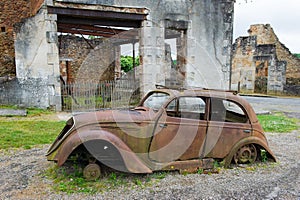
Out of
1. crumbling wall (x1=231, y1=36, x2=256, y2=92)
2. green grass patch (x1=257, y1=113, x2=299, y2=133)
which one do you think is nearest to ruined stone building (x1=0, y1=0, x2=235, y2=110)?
green grass patch (x1=257, y1=113, x2=299, y2=133)

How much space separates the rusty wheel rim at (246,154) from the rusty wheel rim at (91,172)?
7.50 ft

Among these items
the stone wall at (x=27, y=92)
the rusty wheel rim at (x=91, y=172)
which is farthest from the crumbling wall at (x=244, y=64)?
the rusty wheel rim at (x=91, y=172)

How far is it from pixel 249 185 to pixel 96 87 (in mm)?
7285

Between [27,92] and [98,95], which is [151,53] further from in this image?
[27,92]

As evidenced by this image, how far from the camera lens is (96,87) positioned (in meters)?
9.54

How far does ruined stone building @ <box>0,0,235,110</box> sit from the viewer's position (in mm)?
8016

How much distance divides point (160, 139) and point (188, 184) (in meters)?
0.75

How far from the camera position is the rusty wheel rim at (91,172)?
3371 millimetres

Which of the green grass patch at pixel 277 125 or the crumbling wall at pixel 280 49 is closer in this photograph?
the green grass patch at pixel 277 125

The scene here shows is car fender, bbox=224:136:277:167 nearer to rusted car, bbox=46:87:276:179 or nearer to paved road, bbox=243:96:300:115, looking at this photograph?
rusted car, bbox=46:87:276:179

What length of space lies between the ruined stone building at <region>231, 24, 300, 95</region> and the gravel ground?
16455 mm

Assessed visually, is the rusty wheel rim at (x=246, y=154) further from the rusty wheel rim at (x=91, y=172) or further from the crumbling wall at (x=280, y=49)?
the crumbling wall at (x=280, y=49)

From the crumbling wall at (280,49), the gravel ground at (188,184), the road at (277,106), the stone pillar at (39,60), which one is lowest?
the gravel ground at (188,184)

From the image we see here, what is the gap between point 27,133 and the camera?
5895 mm
